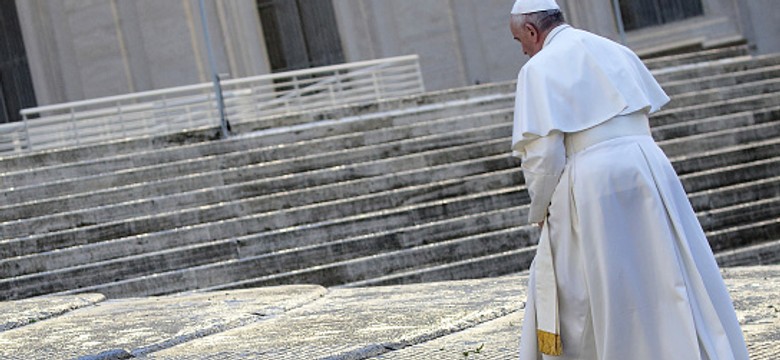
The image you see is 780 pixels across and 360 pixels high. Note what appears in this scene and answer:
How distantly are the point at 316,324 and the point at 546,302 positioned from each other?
226 cm

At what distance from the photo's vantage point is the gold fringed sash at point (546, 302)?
4.39m

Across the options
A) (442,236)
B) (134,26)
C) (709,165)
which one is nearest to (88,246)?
(442,236)

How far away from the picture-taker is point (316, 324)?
653cm

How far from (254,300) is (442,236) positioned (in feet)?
15.3

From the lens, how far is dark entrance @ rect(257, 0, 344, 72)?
22.3 meters

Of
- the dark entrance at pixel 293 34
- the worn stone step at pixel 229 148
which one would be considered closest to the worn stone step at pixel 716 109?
the worn stone step at pixel 229 148

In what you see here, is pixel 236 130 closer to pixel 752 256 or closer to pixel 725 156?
pixel 725 156

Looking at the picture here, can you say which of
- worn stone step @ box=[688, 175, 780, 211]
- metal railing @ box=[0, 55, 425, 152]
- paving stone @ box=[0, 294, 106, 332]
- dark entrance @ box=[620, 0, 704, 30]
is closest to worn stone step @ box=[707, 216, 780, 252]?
worn stone step @ box=[688, 175, 780, 211]

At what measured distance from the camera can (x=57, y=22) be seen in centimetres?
2188

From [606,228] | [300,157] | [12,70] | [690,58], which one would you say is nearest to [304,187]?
[300,157]

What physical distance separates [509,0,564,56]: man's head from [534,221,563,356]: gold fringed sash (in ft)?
2.08

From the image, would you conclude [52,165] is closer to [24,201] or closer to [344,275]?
[24,201]

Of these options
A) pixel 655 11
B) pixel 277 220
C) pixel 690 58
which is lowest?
pixel 277 220

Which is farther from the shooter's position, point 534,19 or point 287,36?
point 287,36
